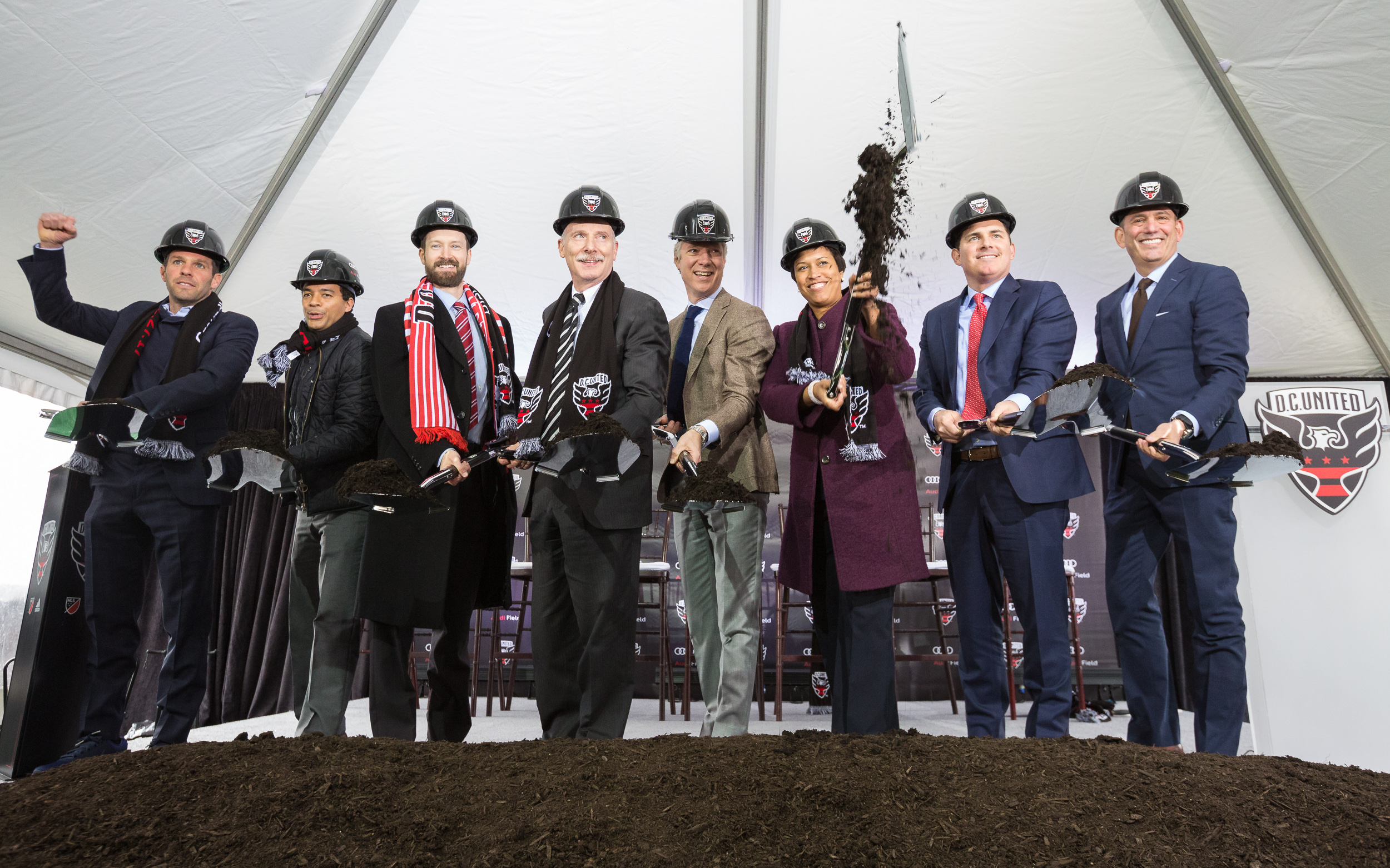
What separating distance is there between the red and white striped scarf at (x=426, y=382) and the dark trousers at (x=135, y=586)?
3.20 ft

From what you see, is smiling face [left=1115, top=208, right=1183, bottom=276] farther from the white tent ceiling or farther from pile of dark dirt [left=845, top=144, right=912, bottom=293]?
the white tent ceiling

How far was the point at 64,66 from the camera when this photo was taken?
3.09 m

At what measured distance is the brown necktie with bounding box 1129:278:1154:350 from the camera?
102 inches

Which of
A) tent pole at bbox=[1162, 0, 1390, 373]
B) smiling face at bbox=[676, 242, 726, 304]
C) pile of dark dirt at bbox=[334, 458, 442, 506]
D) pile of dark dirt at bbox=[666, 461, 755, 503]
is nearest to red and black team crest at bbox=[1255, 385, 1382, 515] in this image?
tent pole at bbox=[1162, 0, 1390, 373]

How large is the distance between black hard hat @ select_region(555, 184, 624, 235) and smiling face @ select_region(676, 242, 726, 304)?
30cm

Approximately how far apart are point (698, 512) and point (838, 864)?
52.0 inches

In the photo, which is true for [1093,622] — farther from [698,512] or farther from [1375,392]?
[698,512]

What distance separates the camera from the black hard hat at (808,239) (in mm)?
2717

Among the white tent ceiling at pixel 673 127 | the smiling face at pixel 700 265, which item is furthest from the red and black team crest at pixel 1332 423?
the smiling face at pixel 700 265

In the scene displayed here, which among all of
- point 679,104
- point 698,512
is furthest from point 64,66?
point 698,512

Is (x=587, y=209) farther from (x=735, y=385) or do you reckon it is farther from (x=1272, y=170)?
(x=1272, y=170)

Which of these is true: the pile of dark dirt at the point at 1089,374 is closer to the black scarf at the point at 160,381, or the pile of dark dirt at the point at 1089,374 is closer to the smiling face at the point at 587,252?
the smiling face at the point at 587,252

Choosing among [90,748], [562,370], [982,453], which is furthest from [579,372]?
[90,748]

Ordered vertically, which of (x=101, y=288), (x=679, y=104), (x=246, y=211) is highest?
(x=679, y=104)
